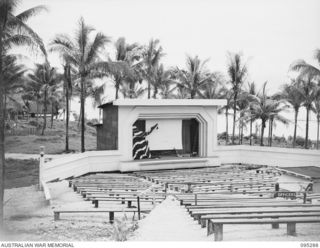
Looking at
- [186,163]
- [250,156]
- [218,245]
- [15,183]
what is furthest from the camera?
[250,156]

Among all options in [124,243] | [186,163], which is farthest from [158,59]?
[124,243]

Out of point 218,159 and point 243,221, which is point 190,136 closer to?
point 218,159

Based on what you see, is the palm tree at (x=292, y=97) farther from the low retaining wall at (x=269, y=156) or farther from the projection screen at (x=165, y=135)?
the projection screen at (x=165, y=135)

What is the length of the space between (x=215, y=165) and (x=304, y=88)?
23.3 ft

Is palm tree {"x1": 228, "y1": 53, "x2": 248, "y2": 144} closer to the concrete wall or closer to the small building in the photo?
the small building

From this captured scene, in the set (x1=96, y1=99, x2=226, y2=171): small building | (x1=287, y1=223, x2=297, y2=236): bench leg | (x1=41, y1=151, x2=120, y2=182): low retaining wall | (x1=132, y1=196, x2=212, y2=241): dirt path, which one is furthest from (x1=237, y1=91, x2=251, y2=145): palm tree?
(x1=287, y1=223, x2=297, y2=236): bench leg

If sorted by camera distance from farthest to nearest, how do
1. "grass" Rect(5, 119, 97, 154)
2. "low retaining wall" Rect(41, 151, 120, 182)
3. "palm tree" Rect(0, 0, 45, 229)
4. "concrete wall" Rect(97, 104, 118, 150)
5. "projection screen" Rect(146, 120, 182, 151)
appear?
"grass" Rect(5, 119, 97, 154)
"projection screen" Rect(146, 120, 182, 151)
"concrete wall" Rect(97, 104, 118, 150)
"low retaining wall" Rect(41, 151, 120, 182)
"palm tree" Rect(0, 0, 45, 229)

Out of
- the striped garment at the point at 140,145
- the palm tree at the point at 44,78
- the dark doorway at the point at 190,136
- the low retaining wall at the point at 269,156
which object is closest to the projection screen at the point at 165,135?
the striped garment at the point at 140,145

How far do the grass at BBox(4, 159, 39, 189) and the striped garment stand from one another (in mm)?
5389

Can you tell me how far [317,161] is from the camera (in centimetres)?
1889

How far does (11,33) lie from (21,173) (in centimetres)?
973

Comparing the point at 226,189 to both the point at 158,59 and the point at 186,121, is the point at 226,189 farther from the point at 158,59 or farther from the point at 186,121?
the point at 158,59

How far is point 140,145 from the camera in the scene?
2025 cm

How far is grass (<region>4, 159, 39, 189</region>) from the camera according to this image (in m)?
15.7
